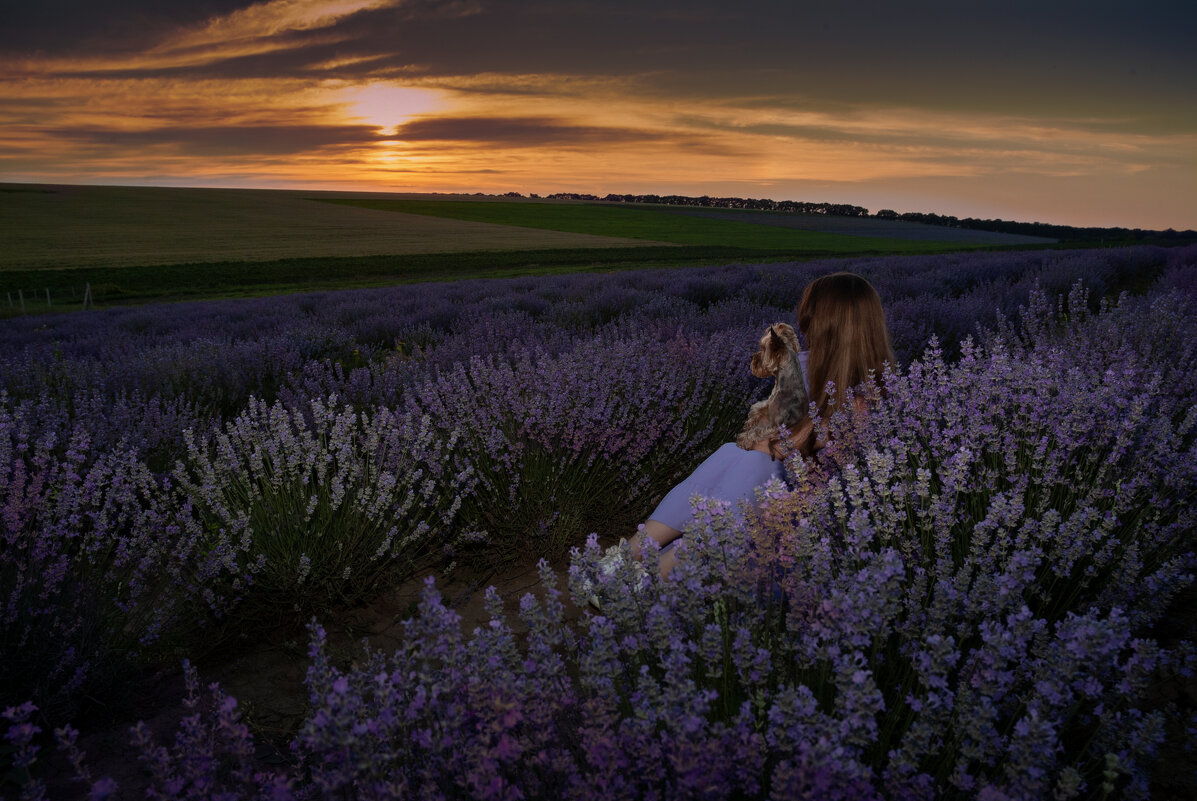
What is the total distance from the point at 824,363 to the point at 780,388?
0.41 metres

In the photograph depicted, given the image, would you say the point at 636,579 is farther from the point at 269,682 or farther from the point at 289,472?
the point at 289,472

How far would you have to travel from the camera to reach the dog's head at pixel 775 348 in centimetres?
297

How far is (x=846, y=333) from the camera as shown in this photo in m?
3.19

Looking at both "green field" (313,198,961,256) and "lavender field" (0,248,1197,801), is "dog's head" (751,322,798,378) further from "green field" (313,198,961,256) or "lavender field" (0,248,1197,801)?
"green field" (313,198,961,256)

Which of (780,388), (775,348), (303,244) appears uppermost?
(775,348)

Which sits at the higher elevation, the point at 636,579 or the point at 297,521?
the point at 636,579

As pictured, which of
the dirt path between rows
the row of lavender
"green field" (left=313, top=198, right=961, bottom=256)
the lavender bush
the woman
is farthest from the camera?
"green field" (left=313, top=198, right=961, bottom=256)

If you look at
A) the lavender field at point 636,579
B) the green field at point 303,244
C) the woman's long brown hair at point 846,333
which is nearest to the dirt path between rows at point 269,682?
the lavender field at point 636,579

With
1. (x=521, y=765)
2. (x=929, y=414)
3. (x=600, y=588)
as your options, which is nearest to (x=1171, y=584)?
(x=929, y=414)

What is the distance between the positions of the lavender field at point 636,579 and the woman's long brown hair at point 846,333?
27 centimetres

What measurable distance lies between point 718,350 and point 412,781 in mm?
3868

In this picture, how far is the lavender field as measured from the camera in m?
1.25

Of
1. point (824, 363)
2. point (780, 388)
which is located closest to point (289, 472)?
point (780, 388)

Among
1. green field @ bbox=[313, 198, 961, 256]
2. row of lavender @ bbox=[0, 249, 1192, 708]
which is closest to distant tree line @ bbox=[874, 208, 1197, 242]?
green field @ bbox=[313, 198, 961, 256]
